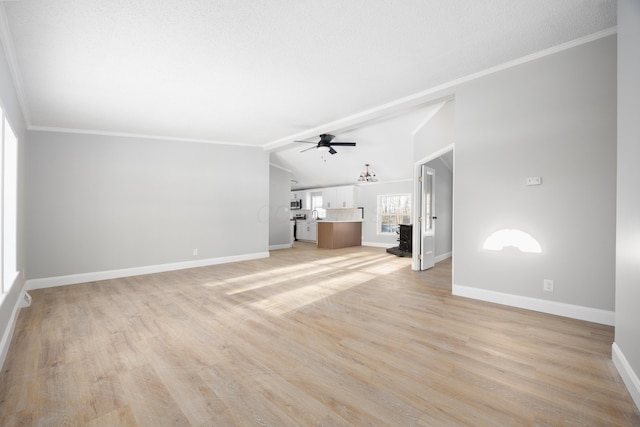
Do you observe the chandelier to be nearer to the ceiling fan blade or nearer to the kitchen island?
the kitchen island

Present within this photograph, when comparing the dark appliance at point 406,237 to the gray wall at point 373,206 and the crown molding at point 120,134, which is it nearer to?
the gray wall at point 373,206

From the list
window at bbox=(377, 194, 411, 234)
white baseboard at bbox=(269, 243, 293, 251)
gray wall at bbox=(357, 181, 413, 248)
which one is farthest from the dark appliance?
white baseboard at bbox=(269, 243, 293, 251)

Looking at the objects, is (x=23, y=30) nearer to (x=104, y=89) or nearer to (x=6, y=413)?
(x=104, y=89)

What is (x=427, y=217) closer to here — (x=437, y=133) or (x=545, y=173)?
(x=437, y=133)

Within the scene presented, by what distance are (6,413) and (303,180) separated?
31.7 ft

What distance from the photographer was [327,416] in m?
1.56

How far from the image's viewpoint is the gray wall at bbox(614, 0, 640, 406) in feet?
5.61

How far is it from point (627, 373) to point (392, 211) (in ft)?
25.1

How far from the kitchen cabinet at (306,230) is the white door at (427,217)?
218 inches

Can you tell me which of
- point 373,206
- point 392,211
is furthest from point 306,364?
point 373,206

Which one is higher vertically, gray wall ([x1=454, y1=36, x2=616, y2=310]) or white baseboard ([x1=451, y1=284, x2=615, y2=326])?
gray wall ([x1=454, y1=36, x2=616, y2=310])

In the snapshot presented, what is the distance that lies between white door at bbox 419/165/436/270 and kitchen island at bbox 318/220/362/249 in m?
3.64

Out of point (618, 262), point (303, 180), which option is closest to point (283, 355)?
point (618, 262)

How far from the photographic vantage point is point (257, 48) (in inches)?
109
